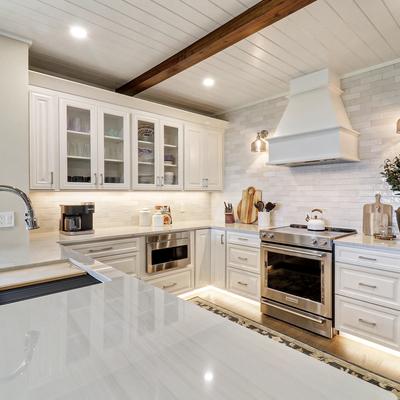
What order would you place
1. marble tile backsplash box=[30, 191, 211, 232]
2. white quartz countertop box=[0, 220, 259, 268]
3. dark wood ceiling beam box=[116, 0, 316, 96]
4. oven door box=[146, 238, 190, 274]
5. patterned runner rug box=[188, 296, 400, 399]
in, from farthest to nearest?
oven door box=[146, 238, 190, 274]
marble tile backsplash box=[30, 191, 211, 232]
patterned runner rug box=[188, 296, 400, 399]
dark wood ceiling beam box=[116, 0, 316, 96]
white quartz countertop box=[0, 220, 259, 268]

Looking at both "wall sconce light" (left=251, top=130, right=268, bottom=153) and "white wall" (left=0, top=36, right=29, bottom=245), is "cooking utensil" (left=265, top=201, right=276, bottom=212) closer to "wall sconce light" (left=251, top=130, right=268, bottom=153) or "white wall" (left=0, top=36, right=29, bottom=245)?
"wall sconce light" (left=251, top=130, right=268, bottom=153)

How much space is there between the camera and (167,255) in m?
3.21

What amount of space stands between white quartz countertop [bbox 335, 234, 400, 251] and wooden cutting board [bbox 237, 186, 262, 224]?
1368 millimetres

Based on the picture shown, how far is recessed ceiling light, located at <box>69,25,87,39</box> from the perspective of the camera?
7.05 feet

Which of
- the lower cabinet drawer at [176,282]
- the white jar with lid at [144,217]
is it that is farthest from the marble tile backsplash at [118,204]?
the lower cabinet drawer at [176,282]

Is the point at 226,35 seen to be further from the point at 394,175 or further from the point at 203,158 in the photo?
the point at 203,158

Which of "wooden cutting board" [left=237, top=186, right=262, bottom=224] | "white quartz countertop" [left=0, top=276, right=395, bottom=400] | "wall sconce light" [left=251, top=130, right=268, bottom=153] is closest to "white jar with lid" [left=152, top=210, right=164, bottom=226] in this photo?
→ "wooden cutting board" [left=237, top=186, right=262, bottom=224]

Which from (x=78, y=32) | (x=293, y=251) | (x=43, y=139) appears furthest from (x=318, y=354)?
(x=78, y=32)

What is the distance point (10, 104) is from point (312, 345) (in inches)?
123

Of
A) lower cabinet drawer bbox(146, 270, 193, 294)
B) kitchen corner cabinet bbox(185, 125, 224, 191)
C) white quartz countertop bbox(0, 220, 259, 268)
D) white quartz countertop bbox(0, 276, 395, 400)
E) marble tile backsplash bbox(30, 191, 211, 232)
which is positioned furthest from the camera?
kitchen corner cabinet bbox(185, 125, 224, 191)

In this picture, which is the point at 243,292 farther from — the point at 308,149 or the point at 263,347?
the point at 263,347

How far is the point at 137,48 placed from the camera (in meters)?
2.45

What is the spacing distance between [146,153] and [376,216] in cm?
247

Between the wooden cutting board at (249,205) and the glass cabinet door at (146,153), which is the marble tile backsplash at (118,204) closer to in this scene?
the glass cabinet door at (146,153)
